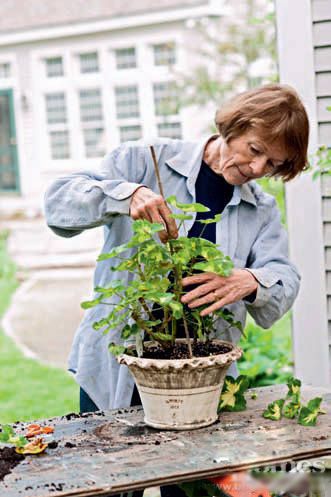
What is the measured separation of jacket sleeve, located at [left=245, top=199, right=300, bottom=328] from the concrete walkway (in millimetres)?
4070

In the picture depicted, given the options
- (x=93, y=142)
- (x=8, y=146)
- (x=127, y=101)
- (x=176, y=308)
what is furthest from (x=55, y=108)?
(x=176, y=308)

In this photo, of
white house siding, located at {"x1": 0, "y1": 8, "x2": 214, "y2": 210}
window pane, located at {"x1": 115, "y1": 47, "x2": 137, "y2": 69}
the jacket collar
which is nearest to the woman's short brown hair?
the jacket collar

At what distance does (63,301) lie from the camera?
8.27 m

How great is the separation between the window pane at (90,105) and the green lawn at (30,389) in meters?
8.46

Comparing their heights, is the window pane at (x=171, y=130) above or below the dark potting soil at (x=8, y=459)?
above

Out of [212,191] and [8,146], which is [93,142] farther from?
[212,191]

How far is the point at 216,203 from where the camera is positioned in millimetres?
2266

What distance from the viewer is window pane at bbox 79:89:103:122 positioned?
14.7 m

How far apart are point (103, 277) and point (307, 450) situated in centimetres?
71

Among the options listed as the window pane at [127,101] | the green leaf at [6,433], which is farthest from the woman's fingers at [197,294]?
the window pane at [127,101]

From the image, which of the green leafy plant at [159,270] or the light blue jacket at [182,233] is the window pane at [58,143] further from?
the green leafy plant at [159,270]

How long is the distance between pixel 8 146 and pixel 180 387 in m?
13.9

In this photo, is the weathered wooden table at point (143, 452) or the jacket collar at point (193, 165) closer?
the weathered wooden table at point (143, 452)

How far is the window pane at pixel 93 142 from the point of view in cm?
1480
